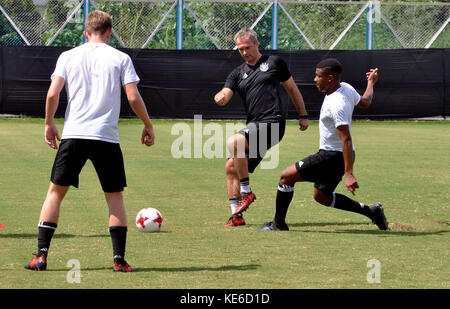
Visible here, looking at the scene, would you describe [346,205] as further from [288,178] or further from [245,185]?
[245,185]

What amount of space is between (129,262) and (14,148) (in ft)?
36.9

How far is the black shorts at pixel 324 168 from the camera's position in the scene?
920 cm

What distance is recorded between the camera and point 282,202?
935 cm

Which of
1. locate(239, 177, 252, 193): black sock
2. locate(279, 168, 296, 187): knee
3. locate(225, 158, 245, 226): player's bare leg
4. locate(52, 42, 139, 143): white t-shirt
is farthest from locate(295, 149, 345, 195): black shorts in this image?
locate(52, 42, 139, 143): white t-shirt

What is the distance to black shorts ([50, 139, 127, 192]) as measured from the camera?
281 inches

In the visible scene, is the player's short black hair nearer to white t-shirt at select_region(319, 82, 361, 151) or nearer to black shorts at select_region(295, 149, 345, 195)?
white t-shirt at select_region(319, 82, 361, 151)

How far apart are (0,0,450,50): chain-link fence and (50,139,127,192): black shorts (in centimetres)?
2387

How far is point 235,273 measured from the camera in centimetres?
713

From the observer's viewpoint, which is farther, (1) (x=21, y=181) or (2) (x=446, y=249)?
(1) (x=21, y=181)

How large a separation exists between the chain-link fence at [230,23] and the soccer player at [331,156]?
22084mm

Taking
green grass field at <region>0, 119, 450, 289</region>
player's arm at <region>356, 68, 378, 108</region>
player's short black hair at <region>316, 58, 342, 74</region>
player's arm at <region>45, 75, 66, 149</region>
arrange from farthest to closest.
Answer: player's arm at <region>356, 68, 378, 108</region> < player's short black hair at <region>316, 58, 342, 74</region> < player's arm at <region>45, 75, 66, 149</region> < green grass field at <region>0, 119, 450, 289</region>

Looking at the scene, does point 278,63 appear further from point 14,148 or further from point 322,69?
point 14,148
